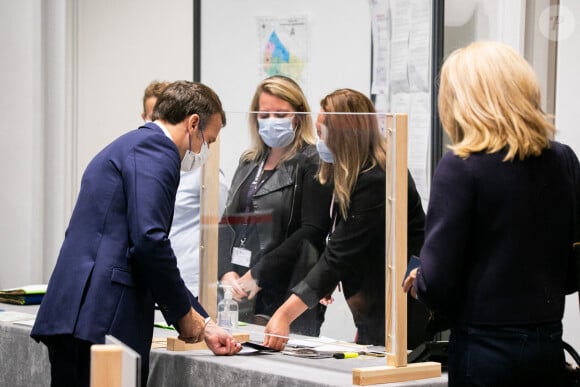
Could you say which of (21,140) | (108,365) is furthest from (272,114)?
(21,140)

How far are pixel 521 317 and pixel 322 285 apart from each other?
0.87 metres

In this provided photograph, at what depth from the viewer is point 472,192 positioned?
1.98m

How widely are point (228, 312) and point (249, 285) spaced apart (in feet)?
0.45

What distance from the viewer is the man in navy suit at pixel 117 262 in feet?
8.22

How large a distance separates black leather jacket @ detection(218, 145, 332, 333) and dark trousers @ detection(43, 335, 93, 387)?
0.60m

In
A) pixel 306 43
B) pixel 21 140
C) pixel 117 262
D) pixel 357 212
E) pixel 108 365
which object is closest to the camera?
pixel 108 365

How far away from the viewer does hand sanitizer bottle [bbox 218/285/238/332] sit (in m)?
3.05

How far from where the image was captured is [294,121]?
9.30 feet

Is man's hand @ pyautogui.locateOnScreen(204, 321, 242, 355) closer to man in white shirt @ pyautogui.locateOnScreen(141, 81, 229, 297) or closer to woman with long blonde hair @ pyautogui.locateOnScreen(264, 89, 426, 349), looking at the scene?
woman with long blonde hair @ pyautogui.locateOnScreen(264, 89, 426, 349)

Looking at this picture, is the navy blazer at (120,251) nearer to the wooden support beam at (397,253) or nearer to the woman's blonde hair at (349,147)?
the woman's blonde hair at (349,147)

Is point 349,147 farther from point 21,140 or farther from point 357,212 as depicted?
point 21,140

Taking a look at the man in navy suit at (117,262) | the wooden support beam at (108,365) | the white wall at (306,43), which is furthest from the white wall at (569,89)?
the wooden support beam at (108,365)

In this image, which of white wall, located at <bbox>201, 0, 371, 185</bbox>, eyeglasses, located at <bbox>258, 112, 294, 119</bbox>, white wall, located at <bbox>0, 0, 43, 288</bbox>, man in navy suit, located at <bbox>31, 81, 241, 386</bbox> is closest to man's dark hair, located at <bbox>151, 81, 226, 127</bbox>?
man in navy suit, located at <bbox>31, 81, 241, 386</bbox>

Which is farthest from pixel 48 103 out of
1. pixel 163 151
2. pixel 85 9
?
pixel 163 151
